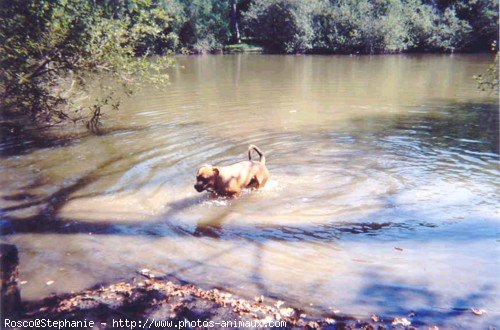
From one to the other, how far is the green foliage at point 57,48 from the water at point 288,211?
5.22ft

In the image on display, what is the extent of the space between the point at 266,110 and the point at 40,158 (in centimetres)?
843

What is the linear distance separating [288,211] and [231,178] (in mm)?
1155

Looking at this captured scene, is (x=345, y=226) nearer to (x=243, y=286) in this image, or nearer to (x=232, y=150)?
(x=243, y=286)

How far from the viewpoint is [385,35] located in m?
44.6

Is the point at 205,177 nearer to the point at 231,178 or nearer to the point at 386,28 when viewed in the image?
the point at 231,178

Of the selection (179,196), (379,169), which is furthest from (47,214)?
(379,169)

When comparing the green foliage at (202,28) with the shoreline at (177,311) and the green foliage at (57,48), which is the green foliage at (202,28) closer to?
the green foliage at (57,48)

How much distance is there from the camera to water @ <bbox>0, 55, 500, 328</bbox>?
15.3 ft

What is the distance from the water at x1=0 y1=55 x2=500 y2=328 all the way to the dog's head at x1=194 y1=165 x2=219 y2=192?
16.8 inches

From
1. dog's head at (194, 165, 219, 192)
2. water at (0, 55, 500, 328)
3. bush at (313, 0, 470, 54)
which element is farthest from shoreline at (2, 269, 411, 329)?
bush at (313, 0, 470, 54)

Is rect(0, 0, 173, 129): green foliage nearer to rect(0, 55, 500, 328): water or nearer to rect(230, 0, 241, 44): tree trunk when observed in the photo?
rect(0, 55, 500, 328): water

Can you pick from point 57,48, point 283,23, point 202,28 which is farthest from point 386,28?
point 57,48

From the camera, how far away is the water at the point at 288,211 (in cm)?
466

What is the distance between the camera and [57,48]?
9.48 m
